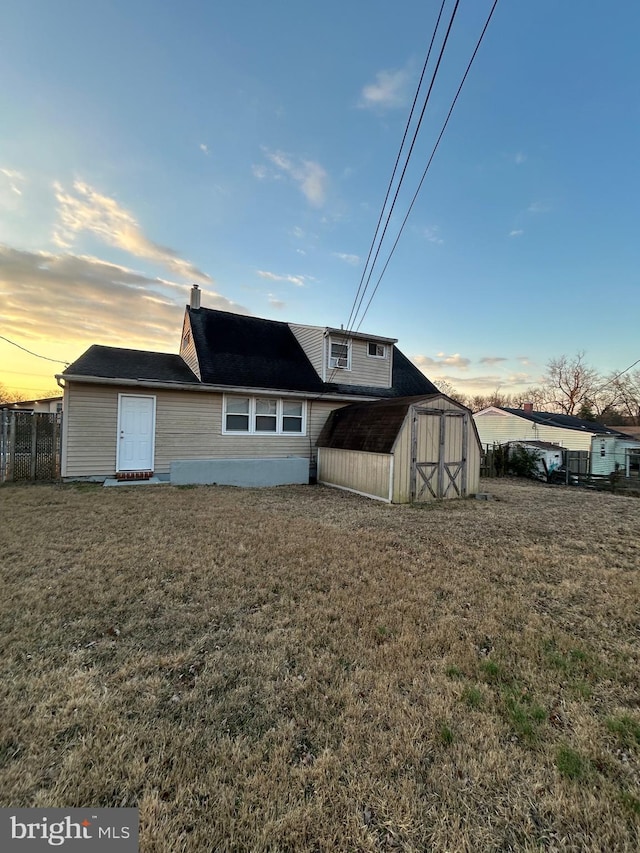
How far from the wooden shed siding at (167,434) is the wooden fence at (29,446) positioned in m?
0.83

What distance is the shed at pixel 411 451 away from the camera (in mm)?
8797

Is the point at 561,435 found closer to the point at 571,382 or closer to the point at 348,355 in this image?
the point at 348,355

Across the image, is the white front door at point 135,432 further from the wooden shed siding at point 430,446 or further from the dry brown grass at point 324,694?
the wooden shed siding at point 430,446

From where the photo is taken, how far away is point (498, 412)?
23.4 m

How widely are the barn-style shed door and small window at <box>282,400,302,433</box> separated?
14.9 ft

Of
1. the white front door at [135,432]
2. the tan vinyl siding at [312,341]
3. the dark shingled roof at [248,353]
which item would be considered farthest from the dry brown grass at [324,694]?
the tan vinyl siding at [312,341]

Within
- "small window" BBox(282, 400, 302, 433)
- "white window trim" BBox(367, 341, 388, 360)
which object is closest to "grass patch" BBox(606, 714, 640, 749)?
"small window" BBox(282, 400, 302, 433)

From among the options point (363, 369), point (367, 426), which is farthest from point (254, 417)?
point (363, 369)

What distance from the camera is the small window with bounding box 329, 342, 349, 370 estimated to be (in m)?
13.0

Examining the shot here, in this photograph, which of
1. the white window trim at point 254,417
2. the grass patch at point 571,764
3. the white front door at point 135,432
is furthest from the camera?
the white window trim at point 254,417

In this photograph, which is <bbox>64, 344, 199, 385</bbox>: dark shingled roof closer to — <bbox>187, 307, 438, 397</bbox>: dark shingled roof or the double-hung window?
<bbox>187, 307, 438, 397</bbox>: dark shingled roof

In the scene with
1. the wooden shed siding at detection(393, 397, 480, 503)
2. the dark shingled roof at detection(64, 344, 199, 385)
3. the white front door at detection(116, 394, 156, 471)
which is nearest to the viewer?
the wooden shed siding at detection(393, 397, 480, 503)

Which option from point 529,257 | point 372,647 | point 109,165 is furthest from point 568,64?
point 372,647

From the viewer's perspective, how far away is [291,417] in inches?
474
